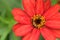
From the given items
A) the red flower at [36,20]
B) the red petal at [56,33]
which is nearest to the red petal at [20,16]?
the red flower at [36,20]

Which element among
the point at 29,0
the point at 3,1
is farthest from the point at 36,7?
the point at 3,1

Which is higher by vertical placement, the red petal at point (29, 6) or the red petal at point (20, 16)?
the red petal at point (29, 6)

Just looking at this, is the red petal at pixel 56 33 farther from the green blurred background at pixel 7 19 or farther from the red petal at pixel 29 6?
the green blurred background at pixel 7 19

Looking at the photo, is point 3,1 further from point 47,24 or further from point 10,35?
point 47,24

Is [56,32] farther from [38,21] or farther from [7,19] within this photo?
[7,19]

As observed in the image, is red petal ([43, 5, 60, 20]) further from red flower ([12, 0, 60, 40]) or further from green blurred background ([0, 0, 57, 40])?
green blurred background ([0, 0, 57, 40])

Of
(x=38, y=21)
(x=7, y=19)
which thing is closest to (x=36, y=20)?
(x=38, y=21)

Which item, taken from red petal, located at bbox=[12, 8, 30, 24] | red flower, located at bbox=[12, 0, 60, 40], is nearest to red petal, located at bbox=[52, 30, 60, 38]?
red flower, located at bbox=[12, 0, 60, 40]

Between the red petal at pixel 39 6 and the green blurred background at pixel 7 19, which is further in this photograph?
the green blurred background at pixel 7 19
